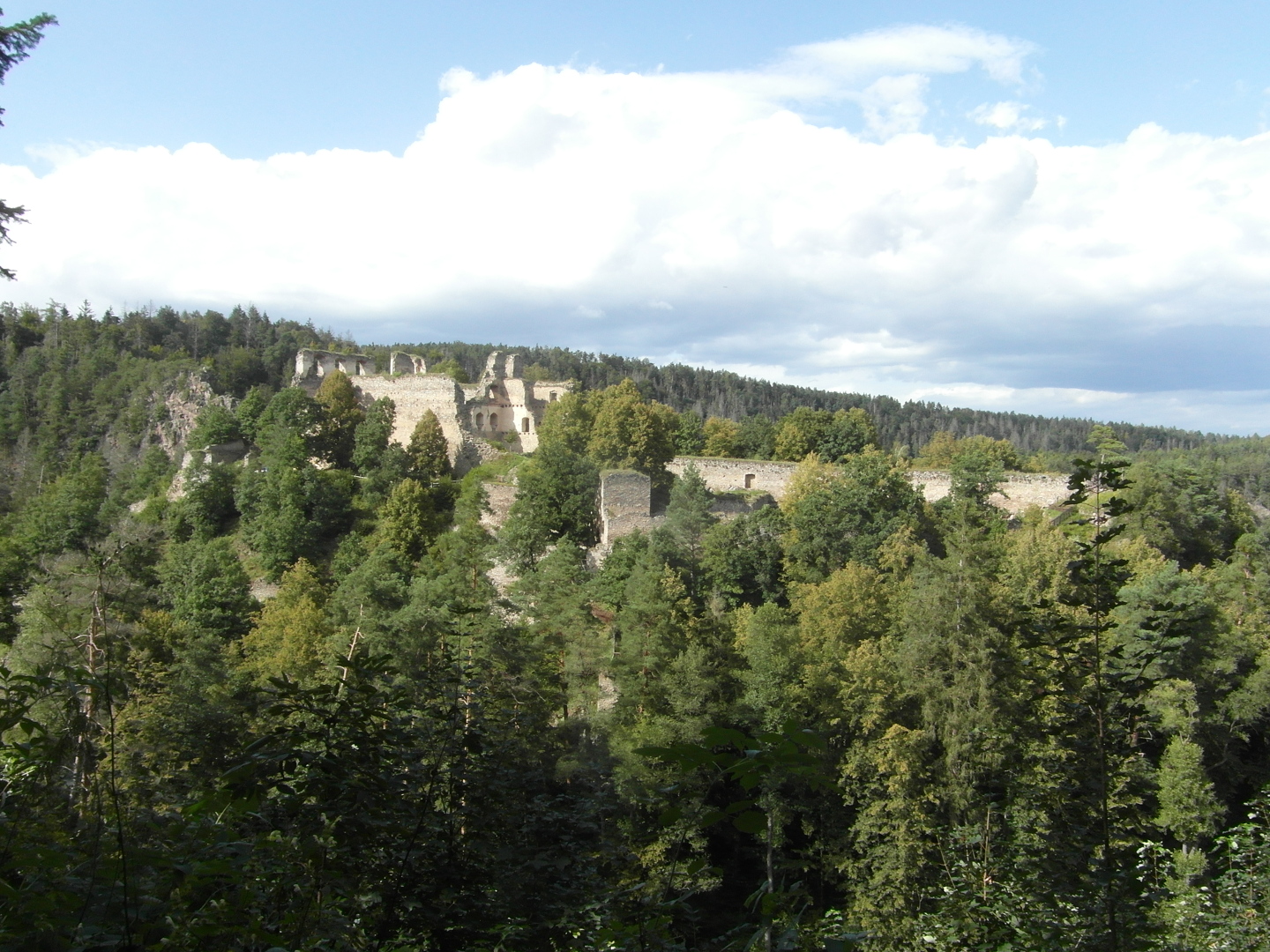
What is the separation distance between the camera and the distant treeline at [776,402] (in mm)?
99000

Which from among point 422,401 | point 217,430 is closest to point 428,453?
point 422,401

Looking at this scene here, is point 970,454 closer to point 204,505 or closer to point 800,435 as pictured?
A: point 800,435

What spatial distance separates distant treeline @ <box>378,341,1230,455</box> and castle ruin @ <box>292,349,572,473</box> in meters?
42.1

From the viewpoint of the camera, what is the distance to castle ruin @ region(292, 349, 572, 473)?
38.4m

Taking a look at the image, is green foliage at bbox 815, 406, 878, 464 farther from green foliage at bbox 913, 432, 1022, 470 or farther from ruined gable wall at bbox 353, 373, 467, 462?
ruined gable wall at bbox 353, 373, 467, 462

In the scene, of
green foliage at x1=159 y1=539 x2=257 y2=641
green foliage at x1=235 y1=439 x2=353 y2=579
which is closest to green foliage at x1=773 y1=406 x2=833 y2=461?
green foliage at x1=235 y1=439 x2=353 y2=579

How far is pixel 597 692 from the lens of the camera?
21.2 metres

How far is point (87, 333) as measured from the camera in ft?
214

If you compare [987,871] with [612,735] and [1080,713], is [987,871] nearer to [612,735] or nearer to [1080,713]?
[1080,713]

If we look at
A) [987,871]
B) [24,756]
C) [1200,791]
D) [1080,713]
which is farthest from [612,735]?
[24,756]

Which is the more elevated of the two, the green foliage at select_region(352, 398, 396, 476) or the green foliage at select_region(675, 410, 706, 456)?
the green foliage at select_region(675, 410, 706, 456)

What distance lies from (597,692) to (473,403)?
2218cm

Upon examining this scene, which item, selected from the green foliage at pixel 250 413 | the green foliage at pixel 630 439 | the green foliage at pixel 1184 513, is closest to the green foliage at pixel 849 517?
the green foliage at pixel 630 439

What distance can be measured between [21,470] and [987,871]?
56112mm
